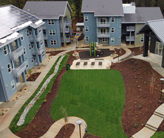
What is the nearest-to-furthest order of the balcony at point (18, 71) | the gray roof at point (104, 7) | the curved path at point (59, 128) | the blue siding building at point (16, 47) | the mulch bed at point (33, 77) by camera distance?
the curved path at point (59, 128) → the blue siding building at point (16, 47) → the balcony at point (18, 71) → the mulch bed at point (33, 77) → the gray roof at point (104, 7)

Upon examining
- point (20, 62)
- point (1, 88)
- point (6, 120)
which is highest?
point (20, 62)

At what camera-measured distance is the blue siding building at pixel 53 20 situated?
5025 cm

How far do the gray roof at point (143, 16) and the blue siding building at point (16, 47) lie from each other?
2401 centimetres

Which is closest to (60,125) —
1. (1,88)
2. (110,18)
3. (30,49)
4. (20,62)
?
(1,88)

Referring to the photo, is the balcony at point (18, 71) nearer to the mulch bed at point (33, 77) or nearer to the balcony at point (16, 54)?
the balcony at point (16, 54)

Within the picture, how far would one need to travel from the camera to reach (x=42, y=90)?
29859 millimetres

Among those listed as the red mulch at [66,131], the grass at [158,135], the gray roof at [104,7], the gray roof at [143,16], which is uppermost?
the gray roof at [104,7]

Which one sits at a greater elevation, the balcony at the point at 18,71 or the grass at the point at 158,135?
the balcony at the point at 18,71

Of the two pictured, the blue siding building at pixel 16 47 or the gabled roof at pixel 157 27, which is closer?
the blue siding building at pixel 16 47

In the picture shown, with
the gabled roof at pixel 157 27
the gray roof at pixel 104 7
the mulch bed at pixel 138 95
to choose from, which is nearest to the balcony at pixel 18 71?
the mulch bed at pixel 138 95

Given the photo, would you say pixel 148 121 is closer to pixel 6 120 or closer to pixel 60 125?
pixel 60 125

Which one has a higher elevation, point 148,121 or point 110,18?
point 110,18

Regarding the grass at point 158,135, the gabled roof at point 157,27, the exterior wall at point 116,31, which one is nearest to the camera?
the grass at point 158,135

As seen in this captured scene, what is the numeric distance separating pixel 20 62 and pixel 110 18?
2783cm
